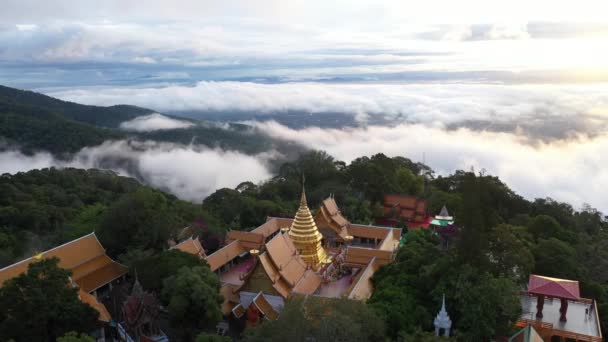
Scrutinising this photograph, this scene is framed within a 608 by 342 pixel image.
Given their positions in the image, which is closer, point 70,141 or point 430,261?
point 430,261

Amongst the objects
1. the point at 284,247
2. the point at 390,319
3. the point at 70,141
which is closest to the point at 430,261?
the point at 390,319

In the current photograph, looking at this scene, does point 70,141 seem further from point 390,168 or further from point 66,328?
point 66,328

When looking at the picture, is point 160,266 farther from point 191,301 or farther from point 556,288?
point 556,288

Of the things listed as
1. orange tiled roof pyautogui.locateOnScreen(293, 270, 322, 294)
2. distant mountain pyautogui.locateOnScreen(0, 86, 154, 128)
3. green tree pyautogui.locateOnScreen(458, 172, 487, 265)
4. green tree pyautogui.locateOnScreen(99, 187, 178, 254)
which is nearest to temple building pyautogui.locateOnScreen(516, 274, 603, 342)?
Result: green tree pyautogui.locateOnScreen(458, 172, 487, 265)

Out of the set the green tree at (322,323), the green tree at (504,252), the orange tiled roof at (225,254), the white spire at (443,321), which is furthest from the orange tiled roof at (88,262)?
the green tree at (504,252)

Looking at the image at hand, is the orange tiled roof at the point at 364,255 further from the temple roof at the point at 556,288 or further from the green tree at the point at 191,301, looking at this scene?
the green tree at the point at 191,301

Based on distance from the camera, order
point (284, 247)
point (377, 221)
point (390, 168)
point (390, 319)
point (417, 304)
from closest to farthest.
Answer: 1. point (390, 319)
2. point (417, 304)
3. point (284, 247)
4. point (377, 221)
5. point (390, 168)
